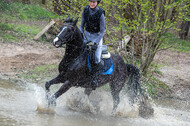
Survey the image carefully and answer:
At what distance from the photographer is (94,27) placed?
274 inches

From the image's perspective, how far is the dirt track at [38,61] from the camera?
11156mm

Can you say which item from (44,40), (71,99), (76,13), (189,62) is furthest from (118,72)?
(189,62)

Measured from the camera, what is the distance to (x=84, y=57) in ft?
22.9

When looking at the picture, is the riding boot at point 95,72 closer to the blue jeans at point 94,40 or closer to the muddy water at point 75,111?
Answer: the blue jeans at point 94,40

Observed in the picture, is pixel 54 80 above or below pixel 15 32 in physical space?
above

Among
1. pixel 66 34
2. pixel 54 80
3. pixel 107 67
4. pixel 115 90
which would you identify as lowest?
pixel 115 90

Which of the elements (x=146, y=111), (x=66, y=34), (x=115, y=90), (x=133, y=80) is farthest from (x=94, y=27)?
(x=146, y=111)

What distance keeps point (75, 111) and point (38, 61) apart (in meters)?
5.37

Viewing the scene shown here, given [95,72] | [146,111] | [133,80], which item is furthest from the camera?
[133,80]

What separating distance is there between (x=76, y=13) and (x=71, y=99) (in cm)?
391

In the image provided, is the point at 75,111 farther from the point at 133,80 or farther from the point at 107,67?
the point at 133,80

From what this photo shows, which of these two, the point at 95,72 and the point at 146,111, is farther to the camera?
the point at 146,111

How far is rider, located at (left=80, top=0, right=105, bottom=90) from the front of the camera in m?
6.78

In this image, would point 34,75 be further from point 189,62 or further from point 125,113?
point 189,62
